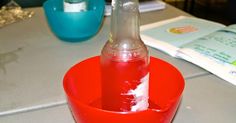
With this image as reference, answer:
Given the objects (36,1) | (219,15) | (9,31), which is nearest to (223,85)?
(9,31)

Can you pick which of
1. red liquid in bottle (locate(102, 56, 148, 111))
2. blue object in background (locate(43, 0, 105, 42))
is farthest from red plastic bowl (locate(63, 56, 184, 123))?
blue object in background (locate(43, 0, 105, 42))

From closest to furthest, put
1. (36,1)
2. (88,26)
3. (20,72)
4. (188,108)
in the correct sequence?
1. (188,108)
2. (20,72)
3. (88,26)
4. (36,1)

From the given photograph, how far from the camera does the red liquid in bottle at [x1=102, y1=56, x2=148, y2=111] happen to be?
0.52 meters

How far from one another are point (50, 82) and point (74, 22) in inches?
8.9

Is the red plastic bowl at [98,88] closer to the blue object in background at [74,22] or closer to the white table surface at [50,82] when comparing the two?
the white table surface at [50,82]

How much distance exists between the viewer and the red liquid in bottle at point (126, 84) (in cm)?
52

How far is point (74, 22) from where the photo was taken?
2.94ft

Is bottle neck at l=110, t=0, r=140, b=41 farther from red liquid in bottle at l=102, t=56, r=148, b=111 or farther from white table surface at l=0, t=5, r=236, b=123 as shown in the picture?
white table surface at l=0, t=5, r=236, b=123

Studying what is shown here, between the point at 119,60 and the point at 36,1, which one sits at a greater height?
the point at 119,60

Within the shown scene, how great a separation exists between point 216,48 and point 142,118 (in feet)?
1.34

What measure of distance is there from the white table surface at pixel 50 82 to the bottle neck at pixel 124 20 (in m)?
0.18

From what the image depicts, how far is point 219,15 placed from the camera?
282 centimetres

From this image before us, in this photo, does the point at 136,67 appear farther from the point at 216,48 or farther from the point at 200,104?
the point at 216,48

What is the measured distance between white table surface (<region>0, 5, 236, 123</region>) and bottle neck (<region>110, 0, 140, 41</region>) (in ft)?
0.59
